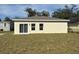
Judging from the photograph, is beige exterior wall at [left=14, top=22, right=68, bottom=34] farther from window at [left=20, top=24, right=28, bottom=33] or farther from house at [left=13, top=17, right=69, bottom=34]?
window at [left=20, top=24, right=28, bottom=33]

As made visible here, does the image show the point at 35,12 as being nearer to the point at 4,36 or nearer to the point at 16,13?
the point at 16,13

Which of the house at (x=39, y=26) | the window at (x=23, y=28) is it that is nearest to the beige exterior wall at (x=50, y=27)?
the house at (x=39, y=26)

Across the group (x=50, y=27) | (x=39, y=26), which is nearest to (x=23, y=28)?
(x=39, y=26)

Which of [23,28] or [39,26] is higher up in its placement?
[39,26]

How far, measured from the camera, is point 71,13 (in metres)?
9.66

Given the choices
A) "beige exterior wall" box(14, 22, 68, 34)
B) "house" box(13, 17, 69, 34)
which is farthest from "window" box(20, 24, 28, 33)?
"beige exterior wall" box(14, 22, 68, 34)

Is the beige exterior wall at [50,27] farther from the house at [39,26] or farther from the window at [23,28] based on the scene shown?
the window at [23,28]

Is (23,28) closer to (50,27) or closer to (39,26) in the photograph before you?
(39,26)

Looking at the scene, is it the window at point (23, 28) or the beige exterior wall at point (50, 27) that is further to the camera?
the window at point (23, 28)

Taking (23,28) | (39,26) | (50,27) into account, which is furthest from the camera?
(39,26)
